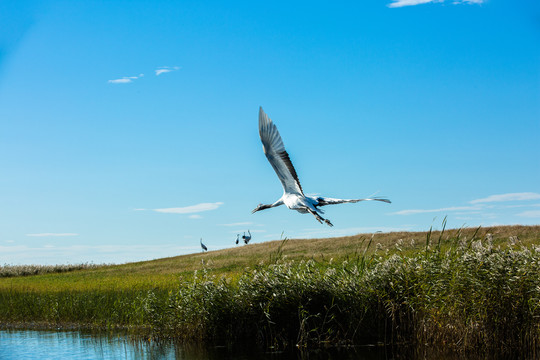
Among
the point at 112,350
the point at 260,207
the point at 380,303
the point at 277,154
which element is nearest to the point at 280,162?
the point at 277,154

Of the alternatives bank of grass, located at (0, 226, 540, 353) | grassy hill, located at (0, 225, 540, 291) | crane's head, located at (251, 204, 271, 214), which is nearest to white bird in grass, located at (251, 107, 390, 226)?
crane's head, located at (251, 204, 271, 214)

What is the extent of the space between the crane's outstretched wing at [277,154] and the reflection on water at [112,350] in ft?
13.5

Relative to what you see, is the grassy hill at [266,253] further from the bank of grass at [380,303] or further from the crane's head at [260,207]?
the crane's head at [260,207]

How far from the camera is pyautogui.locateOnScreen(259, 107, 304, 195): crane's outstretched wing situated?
1255 cm

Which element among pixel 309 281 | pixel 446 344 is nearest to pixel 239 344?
pixel 309 281

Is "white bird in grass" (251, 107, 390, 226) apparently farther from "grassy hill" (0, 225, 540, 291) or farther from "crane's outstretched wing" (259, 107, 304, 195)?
"grassy hill" (0, 225, 540, 291)

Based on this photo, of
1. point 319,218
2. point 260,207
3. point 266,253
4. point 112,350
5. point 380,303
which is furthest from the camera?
point 266,253

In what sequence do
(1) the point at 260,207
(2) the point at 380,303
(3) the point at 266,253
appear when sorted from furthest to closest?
(3) the point at 266,253 < (1) the point at 260,207 < (2) the point at 380,303

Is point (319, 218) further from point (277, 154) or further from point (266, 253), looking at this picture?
point (266, 253)

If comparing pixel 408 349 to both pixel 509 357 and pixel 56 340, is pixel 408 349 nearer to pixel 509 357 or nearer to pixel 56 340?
pixel 509 357

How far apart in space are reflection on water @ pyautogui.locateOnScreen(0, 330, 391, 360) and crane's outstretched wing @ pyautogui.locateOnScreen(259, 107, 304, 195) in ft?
13.5

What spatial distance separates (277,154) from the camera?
12672 mm

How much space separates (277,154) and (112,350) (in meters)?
6.94

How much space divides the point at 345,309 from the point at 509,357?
3859mm
